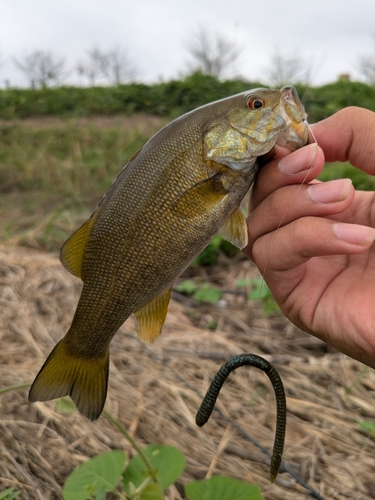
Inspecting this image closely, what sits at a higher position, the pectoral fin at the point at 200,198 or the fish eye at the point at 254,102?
the fish eye at the point at 254,102

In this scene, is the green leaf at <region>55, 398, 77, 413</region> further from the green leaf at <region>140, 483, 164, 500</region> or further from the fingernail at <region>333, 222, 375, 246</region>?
the fingernail at <region>333, 222, 375, 246</region>

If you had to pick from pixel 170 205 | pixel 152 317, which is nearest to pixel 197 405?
pixel 152 317

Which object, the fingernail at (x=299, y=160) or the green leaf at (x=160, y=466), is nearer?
the fingernail at (x=299, y=160)

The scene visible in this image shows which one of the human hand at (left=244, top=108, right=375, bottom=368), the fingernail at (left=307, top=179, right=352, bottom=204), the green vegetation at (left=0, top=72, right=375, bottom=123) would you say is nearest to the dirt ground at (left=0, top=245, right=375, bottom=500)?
the human hand at (left=244, top=108, right=375, bottom=368)

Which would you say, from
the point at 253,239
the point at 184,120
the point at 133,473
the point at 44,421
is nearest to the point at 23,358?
the point at 44,421

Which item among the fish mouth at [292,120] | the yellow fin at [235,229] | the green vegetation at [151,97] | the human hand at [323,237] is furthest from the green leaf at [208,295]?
the green vegetation at [151,97]

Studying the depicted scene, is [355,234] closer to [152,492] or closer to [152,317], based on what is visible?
[152,317]

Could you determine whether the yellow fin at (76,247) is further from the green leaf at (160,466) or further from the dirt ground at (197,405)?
the dirt ground at (197,405)
